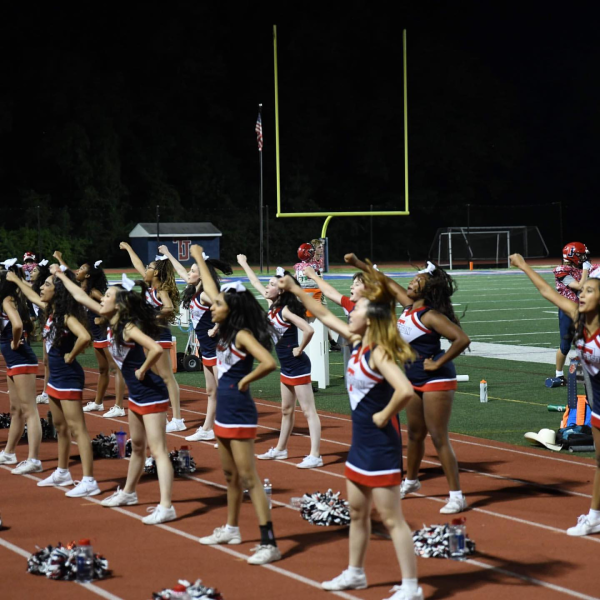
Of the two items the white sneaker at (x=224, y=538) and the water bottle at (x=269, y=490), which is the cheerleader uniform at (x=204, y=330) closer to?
the water bottle at (x=269, y=490)

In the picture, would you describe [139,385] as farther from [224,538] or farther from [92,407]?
[92,407]

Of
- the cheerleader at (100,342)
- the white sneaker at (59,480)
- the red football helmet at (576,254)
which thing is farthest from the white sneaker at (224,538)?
the red football helmet at (576,254)

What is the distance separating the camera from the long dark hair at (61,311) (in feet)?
27.4

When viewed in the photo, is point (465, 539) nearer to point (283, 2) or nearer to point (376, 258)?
point (376, 258)

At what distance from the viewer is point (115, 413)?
12109mm

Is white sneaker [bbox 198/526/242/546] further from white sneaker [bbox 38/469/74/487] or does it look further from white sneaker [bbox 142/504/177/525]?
white sneaker [bbox 38/469/74/487]

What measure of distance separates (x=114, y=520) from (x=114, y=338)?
4.40 feet

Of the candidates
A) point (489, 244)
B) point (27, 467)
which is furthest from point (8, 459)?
point (489, 244)

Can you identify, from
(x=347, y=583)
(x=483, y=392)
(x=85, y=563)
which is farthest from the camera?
(x=483, y=392)

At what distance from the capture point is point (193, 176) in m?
56.1

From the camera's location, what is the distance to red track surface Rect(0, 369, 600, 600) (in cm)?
596

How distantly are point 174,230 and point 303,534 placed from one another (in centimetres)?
3738

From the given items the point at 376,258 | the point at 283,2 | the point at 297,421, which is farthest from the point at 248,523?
the point at 283,2

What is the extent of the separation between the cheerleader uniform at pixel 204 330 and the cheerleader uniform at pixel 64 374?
2357 millimetres
